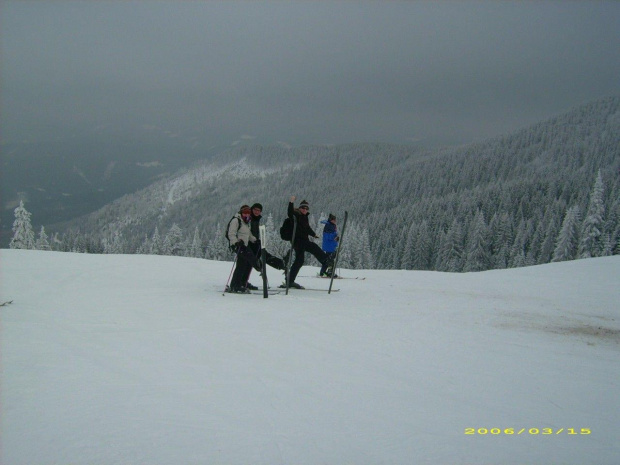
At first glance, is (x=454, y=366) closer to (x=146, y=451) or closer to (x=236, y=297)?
(x=146, y=451)

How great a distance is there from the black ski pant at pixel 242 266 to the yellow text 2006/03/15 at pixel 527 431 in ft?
24.6

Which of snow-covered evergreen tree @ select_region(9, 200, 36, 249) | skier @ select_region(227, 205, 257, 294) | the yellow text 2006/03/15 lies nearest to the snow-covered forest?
skier @ select_region(227, 205, 257, 294)

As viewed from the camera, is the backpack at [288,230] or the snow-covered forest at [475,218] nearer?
the backpack at [288,230]

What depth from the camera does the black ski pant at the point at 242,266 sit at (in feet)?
33.9

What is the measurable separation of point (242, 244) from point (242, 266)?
69 centimetres

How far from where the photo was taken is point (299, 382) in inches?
181

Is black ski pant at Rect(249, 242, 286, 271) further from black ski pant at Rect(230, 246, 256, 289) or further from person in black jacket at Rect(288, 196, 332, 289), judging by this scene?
black ski pant at Rect(230, 246, 256, 289)

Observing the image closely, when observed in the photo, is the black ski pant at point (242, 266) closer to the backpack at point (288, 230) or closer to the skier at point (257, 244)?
the skier at point (257, 244)

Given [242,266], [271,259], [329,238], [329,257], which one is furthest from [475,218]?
[242,266]

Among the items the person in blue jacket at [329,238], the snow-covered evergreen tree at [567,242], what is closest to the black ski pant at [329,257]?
the person in blue jacket at [329,238]

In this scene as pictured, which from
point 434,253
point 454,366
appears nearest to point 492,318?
point 454,366

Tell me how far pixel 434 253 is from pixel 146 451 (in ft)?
317

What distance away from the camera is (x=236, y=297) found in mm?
10094

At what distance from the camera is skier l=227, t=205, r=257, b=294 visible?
33.6 ft
